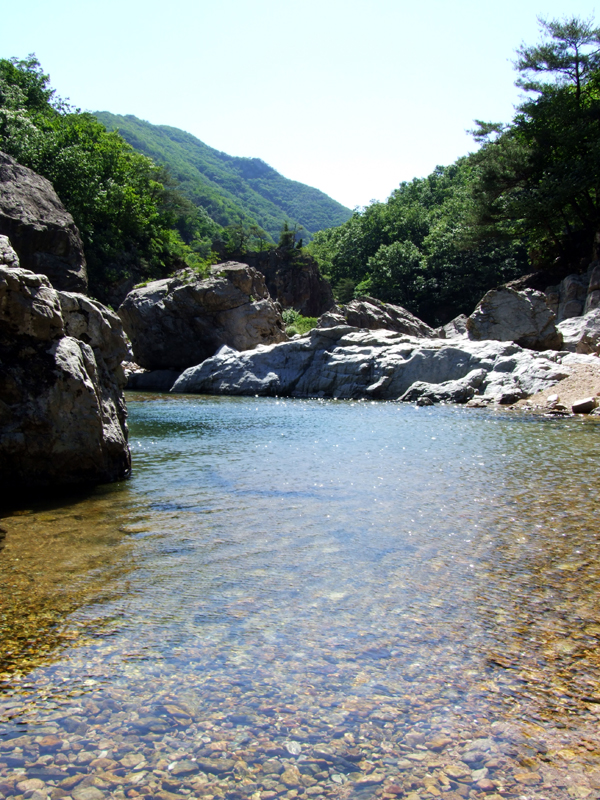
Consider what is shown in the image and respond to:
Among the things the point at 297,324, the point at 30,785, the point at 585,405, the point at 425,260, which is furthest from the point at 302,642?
the point at 425,260

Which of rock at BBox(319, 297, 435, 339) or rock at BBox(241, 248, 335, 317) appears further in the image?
rock at BBox(241, 248, 335, 317)

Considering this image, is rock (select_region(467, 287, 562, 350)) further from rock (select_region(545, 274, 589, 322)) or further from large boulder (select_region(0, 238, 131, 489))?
large boulder (select_region(0, 238, 131, 489))

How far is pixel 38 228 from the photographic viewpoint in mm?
24656

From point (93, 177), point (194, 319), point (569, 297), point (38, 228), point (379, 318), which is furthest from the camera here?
point (93, 177)

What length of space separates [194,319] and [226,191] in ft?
476

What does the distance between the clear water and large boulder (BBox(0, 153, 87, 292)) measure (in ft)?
68.1

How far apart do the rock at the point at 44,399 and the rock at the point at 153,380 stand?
2055 cm

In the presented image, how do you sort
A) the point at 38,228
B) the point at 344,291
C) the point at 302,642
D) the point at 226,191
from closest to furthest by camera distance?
the point at 302,642
the point at 38,228
the point at 344,291
the point at 226,191

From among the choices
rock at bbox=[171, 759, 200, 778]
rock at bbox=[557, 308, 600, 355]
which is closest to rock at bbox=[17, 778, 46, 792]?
rock at bbox=[171, 759, 200, 778]

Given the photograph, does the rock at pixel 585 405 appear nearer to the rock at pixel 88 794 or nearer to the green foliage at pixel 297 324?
the rock at pixel 88 794

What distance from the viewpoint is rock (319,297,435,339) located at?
32875 millimetres

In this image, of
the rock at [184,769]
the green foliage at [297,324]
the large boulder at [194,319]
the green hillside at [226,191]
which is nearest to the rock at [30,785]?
the rock at [184,769]

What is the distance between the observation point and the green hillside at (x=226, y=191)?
13462 cm

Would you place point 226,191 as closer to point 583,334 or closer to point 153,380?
point 153,380
